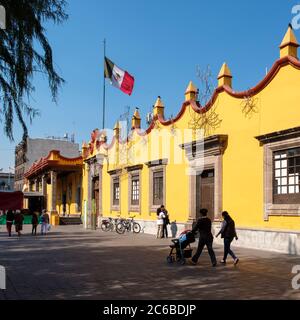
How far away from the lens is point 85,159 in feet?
119

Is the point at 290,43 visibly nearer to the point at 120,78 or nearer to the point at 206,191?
the point at 206,191

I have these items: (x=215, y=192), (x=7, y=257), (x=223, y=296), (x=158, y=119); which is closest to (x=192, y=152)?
(x=215, y=192)

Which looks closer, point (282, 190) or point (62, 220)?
point (282, 190)

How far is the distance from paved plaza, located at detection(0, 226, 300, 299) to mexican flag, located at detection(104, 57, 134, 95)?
14.1m

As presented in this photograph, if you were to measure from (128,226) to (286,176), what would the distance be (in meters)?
12.6

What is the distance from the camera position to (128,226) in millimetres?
25906

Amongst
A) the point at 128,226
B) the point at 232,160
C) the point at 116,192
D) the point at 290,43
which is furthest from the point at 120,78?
the point at 290,43

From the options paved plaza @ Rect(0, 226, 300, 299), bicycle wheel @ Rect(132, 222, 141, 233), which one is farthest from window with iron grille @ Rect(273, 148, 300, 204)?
bicycle wheel @ Rect(132, 222, 141, 233)

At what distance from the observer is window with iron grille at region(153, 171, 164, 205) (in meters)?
23.6

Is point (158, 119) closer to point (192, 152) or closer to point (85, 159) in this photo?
point (192, 152)

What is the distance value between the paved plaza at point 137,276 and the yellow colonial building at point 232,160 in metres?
1.44

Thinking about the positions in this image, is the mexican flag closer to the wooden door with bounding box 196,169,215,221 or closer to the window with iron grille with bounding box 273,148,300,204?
the wooden door with bounding box 196,169,215,221
